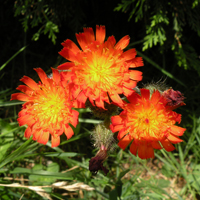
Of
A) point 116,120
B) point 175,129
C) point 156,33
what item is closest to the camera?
point 116,120

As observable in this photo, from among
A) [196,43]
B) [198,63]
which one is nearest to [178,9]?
[198,63]

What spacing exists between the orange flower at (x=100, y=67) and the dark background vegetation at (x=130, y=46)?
477 millimetres

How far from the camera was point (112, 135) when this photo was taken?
184 cm

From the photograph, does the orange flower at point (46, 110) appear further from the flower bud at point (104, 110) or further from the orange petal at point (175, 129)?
the orange petal at point (175, 129)

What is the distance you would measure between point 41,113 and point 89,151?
3.58 ft

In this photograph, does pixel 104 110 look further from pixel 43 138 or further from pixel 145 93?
pixel 43 138

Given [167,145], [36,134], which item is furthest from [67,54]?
[167,145]

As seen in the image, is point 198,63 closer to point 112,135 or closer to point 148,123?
point 148,123

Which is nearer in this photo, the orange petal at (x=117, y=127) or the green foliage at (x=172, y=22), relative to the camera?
the orange petal at (x=117, y=127)

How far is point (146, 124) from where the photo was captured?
1764mm

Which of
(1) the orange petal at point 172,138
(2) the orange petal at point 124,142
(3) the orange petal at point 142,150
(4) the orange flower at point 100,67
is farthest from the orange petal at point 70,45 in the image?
(1) the orange petal at point 172,138

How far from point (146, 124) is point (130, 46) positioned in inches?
A: 43.1

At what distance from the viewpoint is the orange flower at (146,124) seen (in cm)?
168

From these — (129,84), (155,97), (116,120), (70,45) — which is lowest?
(116,120)
